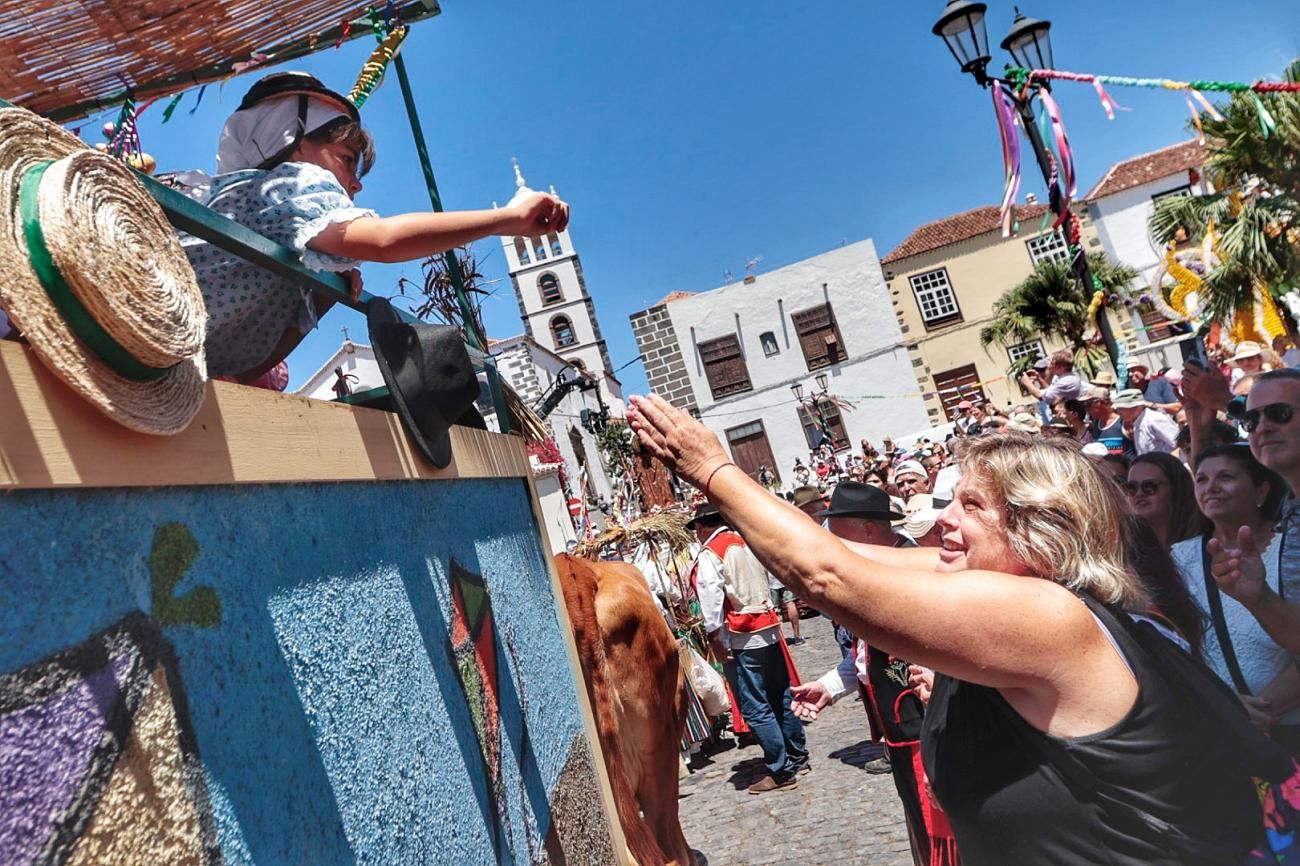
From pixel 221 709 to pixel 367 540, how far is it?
690mm

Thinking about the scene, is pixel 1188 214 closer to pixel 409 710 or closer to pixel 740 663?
pixel 740 663

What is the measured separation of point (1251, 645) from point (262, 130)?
3.48 m

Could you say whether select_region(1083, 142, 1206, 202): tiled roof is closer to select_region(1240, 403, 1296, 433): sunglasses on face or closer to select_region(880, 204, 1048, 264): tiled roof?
select_region(880, 204, 1048, 264): tiled roof

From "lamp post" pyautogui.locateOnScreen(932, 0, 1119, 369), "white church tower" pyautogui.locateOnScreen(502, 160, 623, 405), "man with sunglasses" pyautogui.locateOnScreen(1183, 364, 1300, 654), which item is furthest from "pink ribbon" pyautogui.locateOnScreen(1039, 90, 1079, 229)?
"white church tower" pyautogui.locateOnScreen(502, 160, 623, 405)

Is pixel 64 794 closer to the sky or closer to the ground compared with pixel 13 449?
closer to the ground

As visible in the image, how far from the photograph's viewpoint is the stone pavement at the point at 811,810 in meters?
5.59

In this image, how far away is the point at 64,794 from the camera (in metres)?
1.08

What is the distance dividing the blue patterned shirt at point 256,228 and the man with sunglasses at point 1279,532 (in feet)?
9.29

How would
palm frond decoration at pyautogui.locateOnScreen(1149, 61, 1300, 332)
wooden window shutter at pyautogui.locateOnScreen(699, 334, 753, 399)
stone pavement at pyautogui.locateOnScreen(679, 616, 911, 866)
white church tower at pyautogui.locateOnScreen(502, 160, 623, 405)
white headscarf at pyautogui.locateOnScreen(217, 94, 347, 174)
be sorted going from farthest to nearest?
white church tower at pyautogui.locateOnScreen(502, 160, 623, 405), wooden window shutter at pyautogui.locateOnScreen(699, 334, 753, 399), palm frond decoration at pyautogui.locateOnScreen(1149, 61, 1300, 332), stone pavement at pyautogui.locateOnScreen(679, 616, 911, 866), white headscarf at pyautogui.locateOnScreen(217, 94, 347, 174)

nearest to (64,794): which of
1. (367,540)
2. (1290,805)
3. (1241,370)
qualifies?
(367,540)

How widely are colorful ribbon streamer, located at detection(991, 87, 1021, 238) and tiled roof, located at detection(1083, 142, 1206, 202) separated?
116 ft

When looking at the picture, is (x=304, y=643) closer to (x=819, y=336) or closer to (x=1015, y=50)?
(x=1015, y=50)

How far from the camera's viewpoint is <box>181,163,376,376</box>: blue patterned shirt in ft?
6.55

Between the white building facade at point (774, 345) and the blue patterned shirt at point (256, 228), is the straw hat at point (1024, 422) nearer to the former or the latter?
the blue patterned shirt at point (256, 228)
